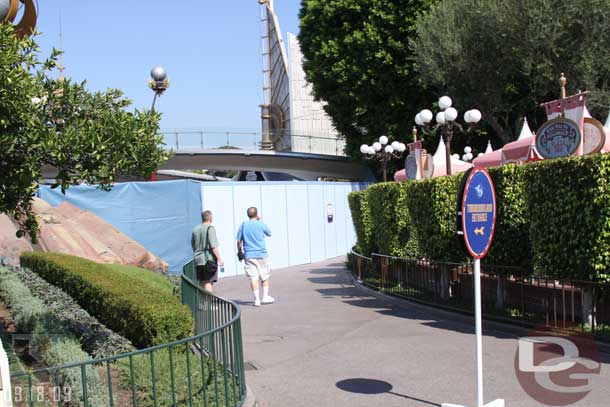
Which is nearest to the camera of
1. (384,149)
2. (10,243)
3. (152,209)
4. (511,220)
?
(511,220)

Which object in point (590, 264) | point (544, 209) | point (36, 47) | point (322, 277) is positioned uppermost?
point (36, 47)

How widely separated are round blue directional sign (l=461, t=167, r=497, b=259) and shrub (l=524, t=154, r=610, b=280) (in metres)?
2.92

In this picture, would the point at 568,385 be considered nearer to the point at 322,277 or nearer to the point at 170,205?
the point at 322,277

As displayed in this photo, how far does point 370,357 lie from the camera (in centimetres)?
802

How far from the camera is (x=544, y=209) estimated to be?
890cm

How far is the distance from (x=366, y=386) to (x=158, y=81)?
1721 cm

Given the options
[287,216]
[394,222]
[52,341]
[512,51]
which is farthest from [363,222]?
[52,341]

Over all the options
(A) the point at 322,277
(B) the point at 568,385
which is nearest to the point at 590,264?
Result: (B) the point at 568,385

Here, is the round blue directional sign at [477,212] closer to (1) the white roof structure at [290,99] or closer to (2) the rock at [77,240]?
(2) the rock at [77,240]

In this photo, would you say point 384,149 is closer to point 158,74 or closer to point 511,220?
point 158,74

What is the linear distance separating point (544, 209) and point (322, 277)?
31.8 feet

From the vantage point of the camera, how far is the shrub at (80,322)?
745cm

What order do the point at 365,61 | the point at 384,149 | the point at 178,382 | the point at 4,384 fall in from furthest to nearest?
the point at 365,61 → the point at 384,149 → the point at 178,382 → the point at 4,384

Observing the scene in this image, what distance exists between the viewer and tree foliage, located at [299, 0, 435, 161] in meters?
27.0
